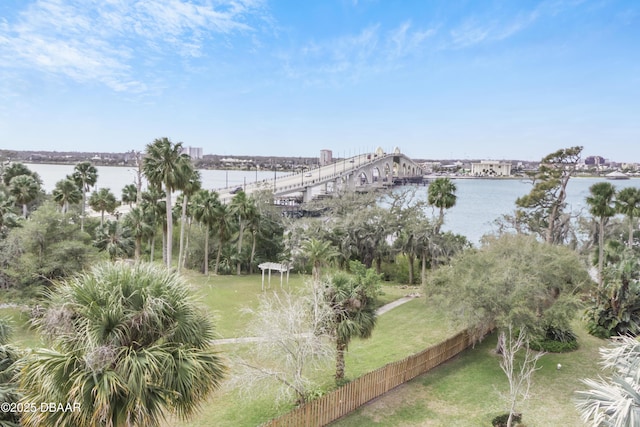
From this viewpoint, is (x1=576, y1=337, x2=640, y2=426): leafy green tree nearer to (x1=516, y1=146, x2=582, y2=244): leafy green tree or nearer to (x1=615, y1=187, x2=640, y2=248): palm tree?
(x1=615, y1=187, x2=640, y2=248): palm tree

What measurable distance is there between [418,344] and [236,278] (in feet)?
65.2

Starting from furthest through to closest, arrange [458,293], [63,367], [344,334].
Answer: [458,293] → [344,334] → [63,367]

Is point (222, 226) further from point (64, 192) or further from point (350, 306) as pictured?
point (350, 306)

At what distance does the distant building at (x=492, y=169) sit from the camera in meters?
140

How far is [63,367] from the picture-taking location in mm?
7895

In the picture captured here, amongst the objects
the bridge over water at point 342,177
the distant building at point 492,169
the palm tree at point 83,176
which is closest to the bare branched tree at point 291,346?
the bridge over water at point 342,177

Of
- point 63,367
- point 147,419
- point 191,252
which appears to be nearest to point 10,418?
point 63,367

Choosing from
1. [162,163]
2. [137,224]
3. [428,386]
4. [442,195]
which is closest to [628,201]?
[442,195]

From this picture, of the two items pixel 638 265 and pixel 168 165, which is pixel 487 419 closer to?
pixel 638 265

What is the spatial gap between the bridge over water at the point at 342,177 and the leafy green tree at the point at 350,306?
33.8 m

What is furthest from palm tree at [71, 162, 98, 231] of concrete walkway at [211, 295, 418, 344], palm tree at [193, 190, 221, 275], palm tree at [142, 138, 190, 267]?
concrete walkway at [211, 295, 418, 344]

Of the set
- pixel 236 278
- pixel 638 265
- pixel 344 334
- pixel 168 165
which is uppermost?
pixel 168 165

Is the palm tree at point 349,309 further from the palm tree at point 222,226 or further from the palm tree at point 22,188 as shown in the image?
the palm tree at point 22,188

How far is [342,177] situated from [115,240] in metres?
48.7
